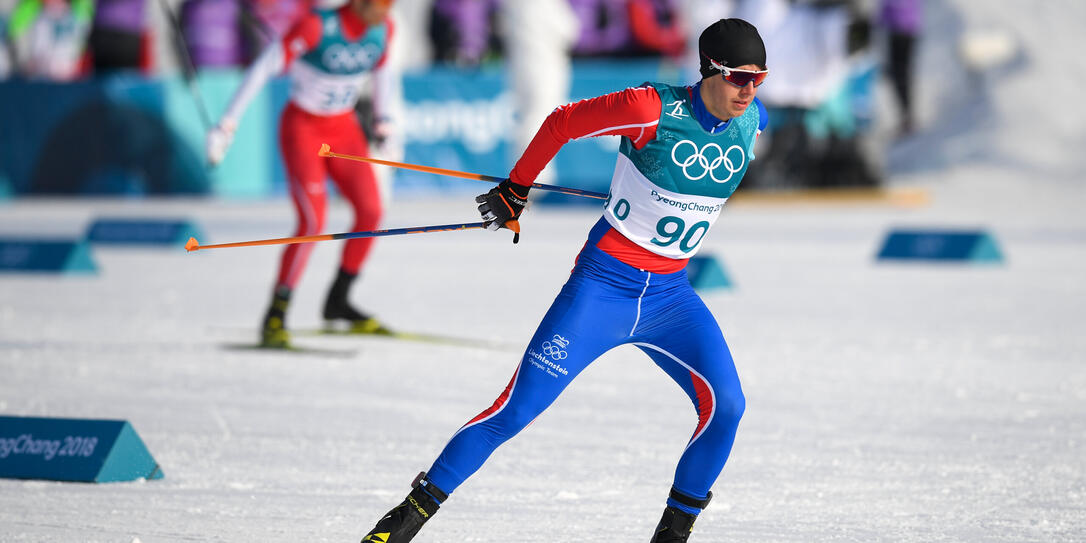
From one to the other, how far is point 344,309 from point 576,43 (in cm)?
1301

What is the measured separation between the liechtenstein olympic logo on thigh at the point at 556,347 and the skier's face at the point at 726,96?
0.78 m

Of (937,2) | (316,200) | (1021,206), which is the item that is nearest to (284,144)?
(316,200)

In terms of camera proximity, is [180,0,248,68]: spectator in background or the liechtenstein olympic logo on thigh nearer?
the liechtenstein olympic logo on thigh

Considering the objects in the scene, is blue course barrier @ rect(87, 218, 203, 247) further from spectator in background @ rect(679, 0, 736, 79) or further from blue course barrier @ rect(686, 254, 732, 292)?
spectator in background @ rect(679, 0, 736, 79)

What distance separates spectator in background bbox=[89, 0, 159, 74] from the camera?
2152 cm

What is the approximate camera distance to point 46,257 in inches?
495

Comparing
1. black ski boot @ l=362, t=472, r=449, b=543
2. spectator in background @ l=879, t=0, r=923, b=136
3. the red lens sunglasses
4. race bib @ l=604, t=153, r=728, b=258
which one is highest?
the red lens sunglasses

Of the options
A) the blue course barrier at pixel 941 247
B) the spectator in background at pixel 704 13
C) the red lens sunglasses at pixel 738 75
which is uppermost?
the red lens sunglasses at pixel 738 75

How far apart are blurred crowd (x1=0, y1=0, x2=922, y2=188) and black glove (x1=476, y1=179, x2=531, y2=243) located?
13.3 m

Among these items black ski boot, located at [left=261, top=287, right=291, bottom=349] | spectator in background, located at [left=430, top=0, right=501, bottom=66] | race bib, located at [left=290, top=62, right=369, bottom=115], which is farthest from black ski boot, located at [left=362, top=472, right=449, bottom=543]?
spectator in background, located at [left=430, top=0, right=501, bottom=66]

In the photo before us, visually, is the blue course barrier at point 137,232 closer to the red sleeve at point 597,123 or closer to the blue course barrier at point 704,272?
the blue course barrier at point 704,272

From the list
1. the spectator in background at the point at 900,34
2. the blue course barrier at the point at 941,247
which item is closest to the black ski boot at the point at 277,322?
the blue course barrier at the point at 941,247

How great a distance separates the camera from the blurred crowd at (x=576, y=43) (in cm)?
1906

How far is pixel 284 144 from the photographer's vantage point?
8.89 metres
